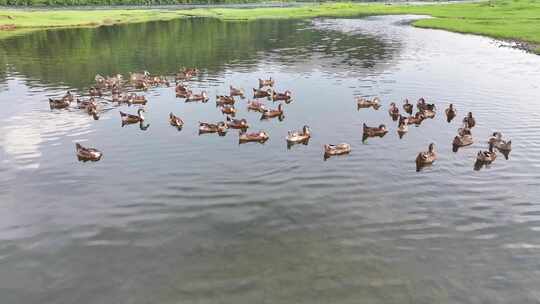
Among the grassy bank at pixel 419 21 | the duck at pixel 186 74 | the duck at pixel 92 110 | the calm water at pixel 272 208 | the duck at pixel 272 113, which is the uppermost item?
the grassy bank at pixel 419 21

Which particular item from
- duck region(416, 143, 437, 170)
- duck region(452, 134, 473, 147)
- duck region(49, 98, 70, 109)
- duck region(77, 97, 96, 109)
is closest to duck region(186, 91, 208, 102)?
duck region(77, 97, 96, 109)

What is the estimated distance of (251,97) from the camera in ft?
134

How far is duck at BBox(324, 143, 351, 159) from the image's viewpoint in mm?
26297

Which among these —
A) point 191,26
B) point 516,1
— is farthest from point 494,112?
point 516,1

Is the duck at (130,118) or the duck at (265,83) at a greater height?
the duck at (265,83)

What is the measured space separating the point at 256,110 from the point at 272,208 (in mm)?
16692

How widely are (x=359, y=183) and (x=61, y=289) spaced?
13679 millimetres

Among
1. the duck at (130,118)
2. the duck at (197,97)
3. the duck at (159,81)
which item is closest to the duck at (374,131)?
the duck at (197,97)

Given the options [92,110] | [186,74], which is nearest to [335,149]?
[92,110]

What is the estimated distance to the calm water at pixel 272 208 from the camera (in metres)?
15.6

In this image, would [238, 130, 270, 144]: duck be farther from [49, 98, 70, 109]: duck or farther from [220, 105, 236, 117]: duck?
[49, 98, 70, 109]: duck

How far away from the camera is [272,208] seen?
804 inches

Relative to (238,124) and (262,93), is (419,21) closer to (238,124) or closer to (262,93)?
(262,93)

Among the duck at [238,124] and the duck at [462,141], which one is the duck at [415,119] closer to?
the duck at [462,141]
